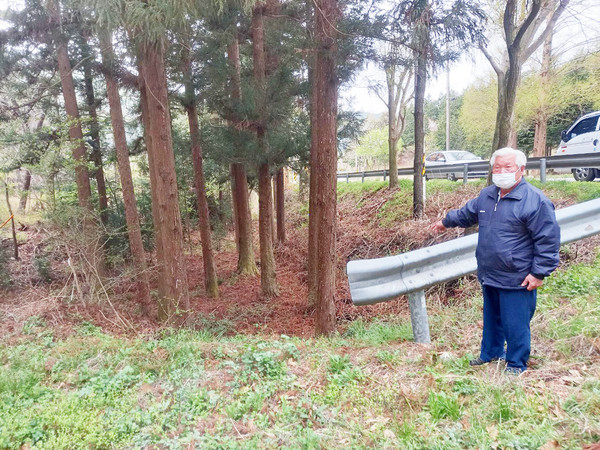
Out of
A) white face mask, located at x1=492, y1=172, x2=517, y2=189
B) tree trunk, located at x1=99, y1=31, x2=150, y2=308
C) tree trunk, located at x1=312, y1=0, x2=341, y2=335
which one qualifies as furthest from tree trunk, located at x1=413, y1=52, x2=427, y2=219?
white face mask, located at x1=492, y1=172, x2=517, y2=189

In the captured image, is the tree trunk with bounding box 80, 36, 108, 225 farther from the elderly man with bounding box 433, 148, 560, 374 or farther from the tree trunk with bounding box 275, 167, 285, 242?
the elderly man with bounding box 433, 148, 560, 374

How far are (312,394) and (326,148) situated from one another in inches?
166

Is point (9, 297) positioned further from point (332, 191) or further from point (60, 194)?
point (332, 191)

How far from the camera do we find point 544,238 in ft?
7.91

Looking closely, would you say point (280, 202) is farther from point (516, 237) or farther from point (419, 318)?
point (516, 237)

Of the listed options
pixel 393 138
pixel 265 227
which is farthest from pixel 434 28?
pixel 393 138

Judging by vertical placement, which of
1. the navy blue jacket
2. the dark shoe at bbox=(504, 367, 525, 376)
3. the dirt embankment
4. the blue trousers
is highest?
the navy blue jacket

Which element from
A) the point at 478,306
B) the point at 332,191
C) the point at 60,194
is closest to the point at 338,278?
the point at 332,191

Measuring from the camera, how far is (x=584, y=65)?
52.3 feet

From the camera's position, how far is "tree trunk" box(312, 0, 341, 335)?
561cm

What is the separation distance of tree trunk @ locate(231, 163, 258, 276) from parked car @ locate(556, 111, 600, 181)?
963 cm

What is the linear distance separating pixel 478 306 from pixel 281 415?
306 cm

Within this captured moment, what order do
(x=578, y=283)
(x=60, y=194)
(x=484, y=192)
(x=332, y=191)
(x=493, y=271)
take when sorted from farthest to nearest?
(x=60, y=194) < (x=332, y=191) < (x=578, y=283) < (x=484, y=192) < (x=493, y=271)

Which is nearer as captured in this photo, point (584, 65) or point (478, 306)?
point (478, 306)
